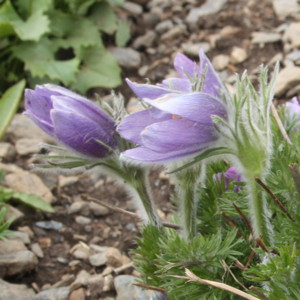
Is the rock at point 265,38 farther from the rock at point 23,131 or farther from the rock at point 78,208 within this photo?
the rock at point 78,208

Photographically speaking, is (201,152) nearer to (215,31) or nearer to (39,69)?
(39,69)

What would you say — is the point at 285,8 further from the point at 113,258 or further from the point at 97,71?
the point at 113,258

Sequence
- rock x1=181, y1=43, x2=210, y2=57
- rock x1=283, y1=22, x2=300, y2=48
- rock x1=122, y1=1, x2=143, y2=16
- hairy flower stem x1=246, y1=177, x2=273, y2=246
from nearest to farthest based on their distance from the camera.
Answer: hairy flower stem x1=246, y1=177, x2=273, y2=246
rock x1=283, y1=22, x2=300, y2=48
rock x1=181, y1=43, x2=210, y2=57
rock x1=122, y1=1, x2=143, y2=16

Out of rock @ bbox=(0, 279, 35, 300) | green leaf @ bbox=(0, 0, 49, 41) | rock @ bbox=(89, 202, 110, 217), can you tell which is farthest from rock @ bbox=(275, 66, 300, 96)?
rock @ bbox=(0, 279, 35, 300)

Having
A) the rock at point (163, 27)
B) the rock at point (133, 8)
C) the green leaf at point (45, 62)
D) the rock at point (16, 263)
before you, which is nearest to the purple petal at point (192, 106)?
the rock at point (16, 263)

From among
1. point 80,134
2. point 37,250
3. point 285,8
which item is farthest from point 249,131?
point 285,8

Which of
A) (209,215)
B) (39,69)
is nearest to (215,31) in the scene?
(39,69)

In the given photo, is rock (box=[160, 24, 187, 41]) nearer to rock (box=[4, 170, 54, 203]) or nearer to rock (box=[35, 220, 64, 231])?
rock (box=[4, 170, 54, 203])
